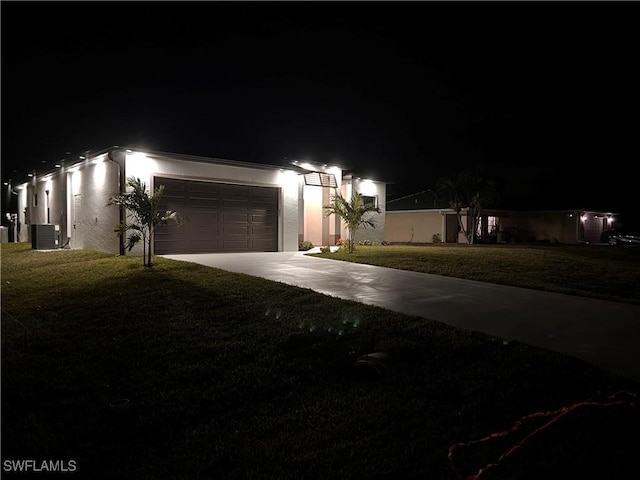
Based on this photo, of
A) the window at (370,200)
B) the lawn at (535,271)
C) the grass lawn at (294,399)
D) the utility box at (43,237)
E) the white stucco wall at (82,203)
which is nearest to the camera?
the grass lawn at (294,399)

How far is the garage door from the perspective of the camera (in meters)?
13.6

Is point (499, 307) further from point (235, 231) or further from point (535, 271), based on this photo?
point (235, 231)

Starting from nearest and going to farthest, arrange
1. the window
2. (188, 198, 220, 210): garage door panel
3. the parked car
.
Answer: (188, 198, 220, 210): garage door panel
the window
the parked car

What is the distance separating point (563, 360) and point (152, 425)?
3864 mm

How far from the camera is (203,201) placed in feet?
46.6

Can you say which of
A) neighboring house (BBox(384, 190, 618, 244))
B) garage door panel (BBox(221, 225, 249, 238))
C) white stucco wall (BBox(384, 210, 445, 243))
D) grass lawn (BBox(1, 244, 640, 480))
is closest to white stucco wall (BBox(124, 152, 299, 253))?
garage door panel (BBox(221, 225, 249, 238))

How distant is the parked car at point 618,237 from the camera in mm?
26656

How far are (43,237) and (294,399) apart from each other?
50.5 feet

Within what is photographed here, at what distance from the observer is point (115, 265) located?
1030 centimetres

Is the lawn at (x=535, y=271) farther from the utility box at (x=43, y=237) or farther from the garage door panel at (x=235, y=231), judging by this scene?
the utility box at (x=43, y=237)

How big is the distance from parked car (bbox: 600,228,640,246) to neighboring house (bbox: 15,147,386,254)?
1983 centimetres

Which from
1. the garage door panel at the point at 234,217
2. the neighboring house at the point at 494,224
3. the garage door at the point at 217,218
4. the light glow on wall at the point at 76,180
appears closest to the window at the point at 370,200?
the garage door at the point at 217,218

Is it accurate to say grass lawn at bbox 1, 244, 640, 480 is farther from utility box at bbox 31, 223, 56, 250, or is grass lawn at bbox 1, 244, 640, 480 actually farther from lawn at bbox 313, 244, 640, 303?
utility box at bbox 31, 223, 56, 250

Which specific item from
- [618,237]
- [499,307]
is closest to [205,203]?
[499,307]
